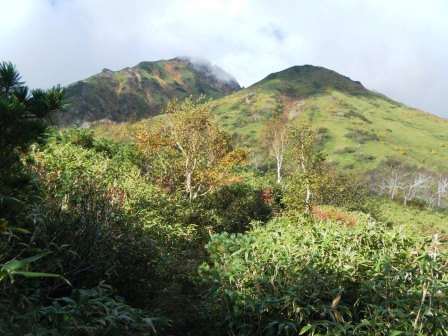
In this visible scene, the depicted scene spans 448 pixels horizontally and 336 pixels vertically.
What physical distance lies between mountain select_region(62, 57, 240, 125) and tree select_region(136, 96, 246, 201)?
96.8 metres

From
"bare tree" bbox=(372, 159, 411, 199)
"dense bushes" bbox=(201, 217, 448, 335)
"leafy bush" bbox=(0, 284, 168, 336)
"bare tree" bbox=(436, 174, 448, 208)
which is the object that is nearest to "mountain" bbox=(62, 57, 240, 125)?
"bare tree" bbox=(372, 159, 411, 199)

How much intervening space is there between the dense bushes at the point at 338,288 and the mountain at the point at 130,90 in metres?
107

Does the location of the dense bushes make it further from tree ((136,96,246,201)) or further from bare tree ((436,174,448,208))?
bare tree ((436,174,448,208))

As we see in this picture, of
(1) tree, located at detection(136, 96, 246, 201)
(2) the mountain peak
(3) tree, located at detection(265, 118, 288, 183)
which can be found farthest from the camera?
(2) the mountain peak

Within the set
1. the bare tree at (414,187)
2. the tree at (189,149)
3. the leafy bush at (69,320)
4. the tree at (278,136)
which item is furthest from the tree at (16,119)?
the bare tree at (414,187)

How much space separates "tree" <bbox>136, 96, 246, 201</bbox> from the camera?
45.5 ft

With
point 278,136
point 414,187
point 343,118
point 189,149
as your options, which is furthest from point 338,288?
point 343,118

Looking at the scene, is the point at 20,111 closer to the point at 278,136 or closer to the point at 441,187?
the point at 278,136

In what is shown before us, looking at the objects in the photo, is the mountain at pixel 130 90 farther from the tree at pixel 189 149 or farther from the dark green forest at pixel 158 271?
the dark green forest at pixel 158 271

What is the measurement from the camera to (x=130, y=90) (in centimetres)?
15238

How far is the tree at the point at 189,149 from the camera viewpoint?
1388 cm

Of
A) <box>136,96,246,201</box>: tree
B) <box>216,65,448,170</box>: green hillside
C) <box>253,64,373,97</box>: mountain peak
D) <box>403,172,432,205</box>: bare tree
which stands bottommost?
<box>403,172,432,205</box>: bare tree

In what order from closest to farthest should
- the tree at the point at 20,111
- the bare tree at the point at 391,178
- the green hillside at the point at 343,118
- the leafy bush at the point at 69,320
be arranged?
the leafy bush at the point at 69,320 < the tree at the point at 20,111 < the bare tree at the point at 391,178 < the green hillside at the point at 343,118

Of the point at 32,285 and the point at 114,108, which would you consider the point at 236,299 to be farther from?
the point at 114,108
